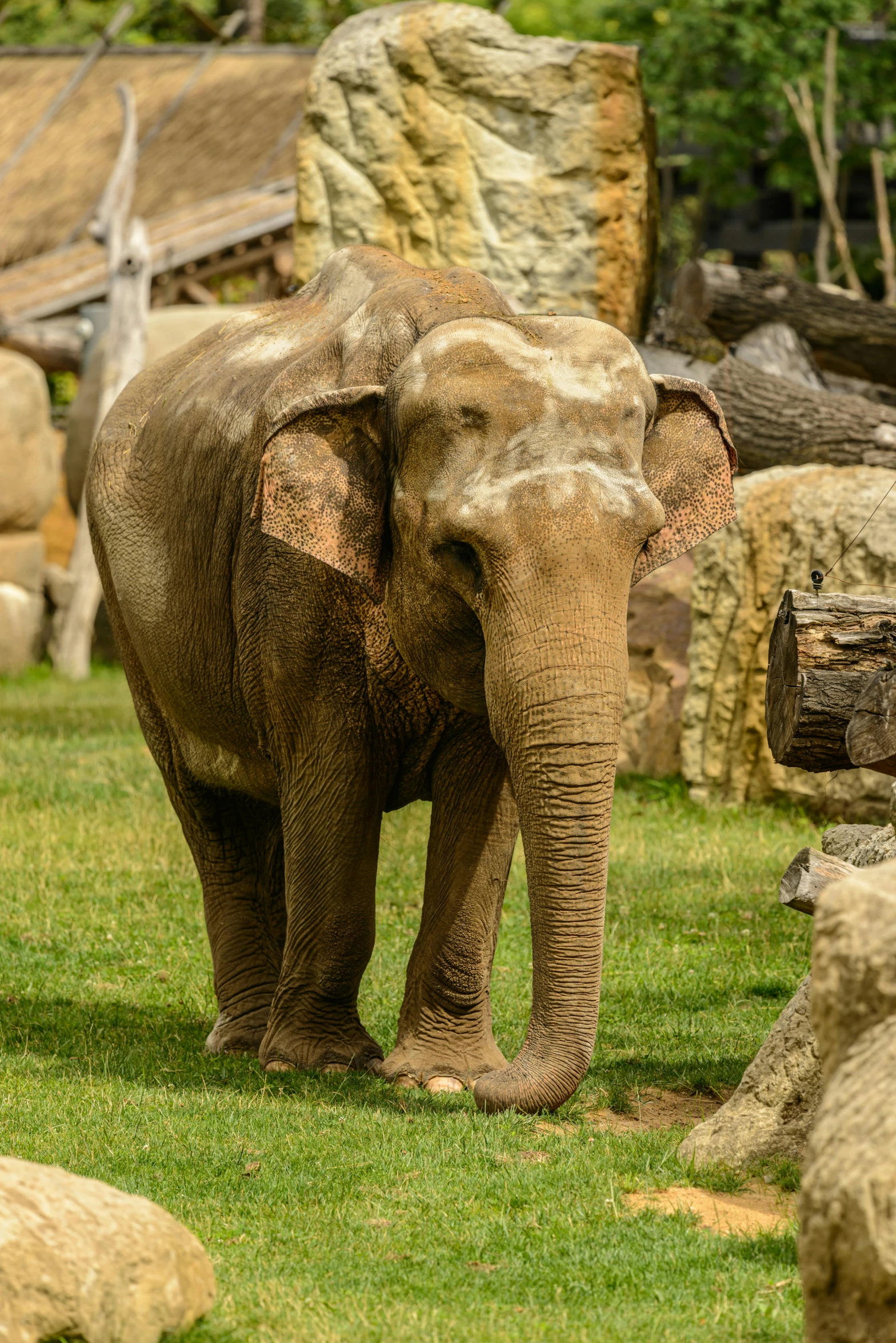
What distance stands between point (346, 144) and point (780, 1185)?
450 inches

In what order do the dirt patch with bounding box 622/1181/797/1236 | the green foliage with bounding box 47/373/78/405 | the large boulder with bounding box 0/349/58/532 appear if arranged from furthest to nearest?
the green foliage with bounding box 47/373/78/405 < the large boulder with bounding box 0/349/58/532 < the dirt patch with bounding box 622/1181/797/1236

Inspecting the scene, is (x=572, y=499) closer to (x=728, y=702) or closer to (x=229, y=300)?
(x=728, y=702)

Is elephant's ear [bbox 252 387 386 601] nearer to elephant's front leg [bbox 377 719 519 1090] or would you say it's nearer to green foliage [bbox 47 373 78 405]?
elephant's front leg [bbox 377 719 519 1090]

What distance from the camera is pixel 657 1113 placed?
630cm

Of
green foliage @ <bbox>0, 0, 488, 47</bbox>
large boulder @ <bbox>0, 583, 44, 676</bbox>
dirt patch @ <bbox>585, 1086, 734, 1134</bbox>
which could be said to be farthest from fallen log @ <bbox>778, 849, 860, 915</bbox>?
green foliage @ <bbox>0, 0, 488, 47</bbox>

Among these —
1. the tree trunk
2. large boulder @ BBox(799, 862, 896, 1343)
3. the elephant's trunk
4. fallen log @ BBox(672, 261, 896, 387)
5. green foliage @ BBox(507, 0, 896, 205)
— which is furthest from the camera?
green foliage @ BBox(507, 0, 896, 205)

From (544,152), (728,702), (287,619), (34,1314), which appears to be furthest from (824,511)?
(34,1314)

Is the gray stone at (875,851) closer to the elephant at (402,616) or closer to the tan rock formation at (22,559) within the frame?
the elephant at (402,616)

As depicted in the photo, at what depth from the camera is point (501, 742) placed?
218 inches

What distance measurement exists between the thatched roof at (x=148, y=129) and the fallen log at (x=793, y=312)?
11602 mm

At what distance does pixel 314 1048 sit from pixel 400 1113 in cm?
71

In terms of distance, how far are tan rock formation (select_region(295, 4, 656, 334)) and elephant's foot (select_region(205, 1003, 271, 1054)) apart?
869 centimetres

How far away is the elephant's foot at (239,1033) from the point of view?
24.1 feet

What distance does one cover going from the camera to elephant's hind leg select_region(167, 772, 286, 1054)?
7.65 meters
